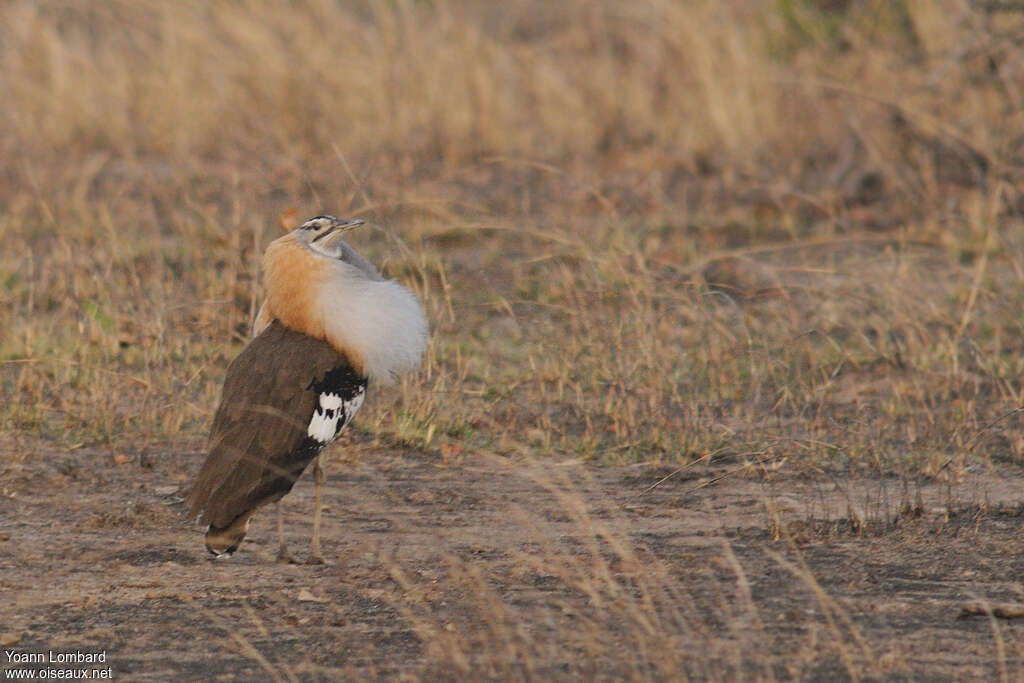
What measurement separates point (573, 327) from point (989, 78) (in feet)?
13.8

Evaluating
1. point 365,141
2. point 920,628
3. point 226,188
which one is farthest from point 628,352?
point 365,141

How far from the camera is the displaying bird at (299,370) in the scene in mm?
4660

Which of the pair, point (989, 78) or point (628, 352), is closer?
point (628, 352)

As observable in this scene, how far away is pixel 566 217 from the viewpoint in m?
9.70

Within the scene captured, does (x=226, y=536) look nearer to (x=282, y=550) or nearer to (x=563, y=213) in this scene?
(x=282, y=550)

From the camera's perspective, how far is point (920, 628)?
4301 millimetres

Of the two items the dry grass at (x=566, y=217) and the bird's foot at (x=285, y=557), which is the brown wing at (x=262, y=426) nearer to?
the bird's foot at (x=285, y=557)

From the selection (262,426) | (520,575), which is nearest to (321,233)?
(262,426)

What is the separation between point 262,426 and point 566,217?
5.10 m

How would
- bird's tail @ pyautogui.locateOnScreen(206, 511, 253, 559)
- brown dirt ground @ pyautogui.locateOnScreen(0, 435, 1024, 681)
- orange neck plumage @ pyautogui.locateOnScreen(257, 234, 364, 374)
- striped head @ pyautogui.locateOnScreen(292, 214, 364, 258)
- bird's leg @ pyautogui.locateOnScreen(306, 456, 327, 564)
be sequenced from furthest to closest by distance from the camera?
striped head @ pyautogui.locateOnScreen(292, 214, 364, 258) → orange neck plumage @ pyautogui.locateOnScreen(257, 234, 364, 374) → bird's leg @ pyautogui.locateOnScreen(306, 456, 327, 564) → bird's tail @ pyautogui.locateOnScreen(206, 511, 253, 559) → brown dirt ground @ pyautogui.locateOnScreen(0, 435, 1024, 681)

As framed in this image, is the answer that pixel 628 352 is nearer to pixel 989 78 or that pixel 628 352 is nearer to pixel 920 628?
pixel 920 628

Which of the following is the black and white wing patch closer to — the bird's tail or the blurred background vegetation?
the bird's tail

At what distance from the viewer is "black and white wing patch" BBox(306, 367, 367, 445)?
493 cm

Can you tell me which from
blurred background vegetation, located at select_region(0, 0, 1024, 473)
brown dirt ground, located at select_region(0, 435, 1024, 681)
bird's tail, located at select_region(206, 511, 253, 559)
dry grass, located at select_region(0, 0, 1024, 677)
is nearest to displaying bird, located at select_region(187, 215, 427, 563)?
bird's tail, located at select_region(206, 511, 253, 559)
